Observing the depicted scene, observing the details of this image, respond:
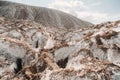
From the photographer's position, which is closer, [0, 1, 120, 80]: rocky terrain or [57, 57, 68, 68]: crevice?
[0, 1, 120, 80]: rocky terrain

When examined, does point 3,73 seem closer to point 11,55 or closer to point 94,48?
point 11,55

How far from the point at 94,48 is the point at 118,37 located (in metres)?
4.28

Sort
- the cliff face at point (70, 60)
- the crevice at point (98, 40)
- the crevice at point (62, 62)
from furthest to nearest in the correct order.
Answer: the crevice at point (62, 62) < the crevice at point (98, 40) < the cliff face at point (70, 60)

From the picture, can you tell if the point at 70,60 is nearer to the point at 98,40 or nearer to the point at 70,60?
the point at 70,60

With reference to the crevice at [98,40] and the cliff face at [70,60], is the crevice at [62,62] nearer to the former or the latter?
the cliff face at [70,60]

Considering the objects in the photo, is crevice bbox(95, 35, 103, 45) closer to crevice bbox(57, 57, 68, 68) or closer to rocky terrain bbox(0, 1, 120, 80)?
rocky terrain bbox(0, 1, 120, 80)

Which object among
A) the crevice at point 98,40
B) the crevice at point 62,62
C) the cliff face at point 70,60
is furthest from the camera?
the crevice at point 62,62

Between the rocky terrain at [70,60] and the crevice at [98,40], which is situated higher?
the crevice at [98,40]

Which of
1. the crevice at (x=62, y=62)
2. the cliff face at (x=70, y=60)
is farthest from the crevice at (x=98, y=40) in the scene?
the crevice at (x=62, y=62)

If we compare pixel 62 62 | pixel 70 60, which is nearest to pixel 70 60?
pixel 70 60

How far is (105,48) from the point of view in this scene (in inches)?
1384

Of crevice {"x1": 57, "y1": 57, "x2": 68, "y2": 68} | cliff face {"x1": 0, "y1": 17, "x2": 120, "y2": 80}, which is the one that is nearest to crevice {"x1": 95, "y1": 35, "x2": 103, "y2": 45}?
cliff face {"x1": 0, "y1": 17, "x2": 120, "y2": 80}

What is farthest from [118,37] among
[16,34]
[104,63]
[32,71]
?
[16,34]

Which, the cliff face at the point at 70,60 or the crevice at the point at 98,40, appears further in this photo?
the crevice at the point at 98,40
